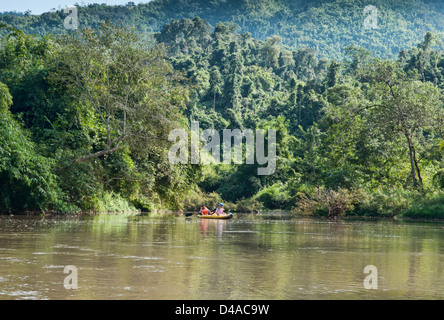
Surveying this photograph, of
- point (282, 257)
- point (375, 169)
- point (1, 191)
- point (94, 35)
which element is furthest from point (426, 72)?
point (282, 257)

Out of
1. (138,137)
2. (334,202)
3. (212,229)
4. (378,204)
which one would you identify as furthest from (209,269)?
(378,204)

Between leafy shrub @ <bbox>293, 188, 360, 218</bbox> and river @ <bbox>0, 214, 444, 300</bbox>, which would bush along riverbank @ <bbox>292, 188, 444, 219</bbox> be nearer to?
leafy shrub @ <bbox>293, 188, 360, 218</bbox>

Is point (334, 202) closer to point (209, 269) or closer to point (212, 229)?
point (212, 229)

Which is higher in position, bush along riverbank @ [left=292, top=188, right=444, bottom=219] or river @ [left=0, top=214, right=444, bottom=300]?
bush along riverbank @ [left=292, top=188, right=444, bottom=219]

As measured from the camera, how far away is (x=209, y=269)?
8.77 meters

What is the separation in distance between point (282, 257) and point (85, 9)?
169608mm

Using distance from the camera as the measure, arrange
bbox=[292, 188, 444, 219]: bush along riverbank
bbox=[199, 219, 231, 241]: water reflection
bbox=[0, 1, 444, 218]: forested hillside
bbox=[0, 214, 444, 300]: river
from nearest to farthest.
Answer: bbox=[0, 214, 444, 300]: river → bbox=[199, 219, 231, 241]: water reflection → bbox=[0, 1, 444, 218]: forested hillside → bbox=[292, 188, 444, 219]: bush along riverbank

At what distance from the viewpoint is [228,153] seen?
73500 millimetres

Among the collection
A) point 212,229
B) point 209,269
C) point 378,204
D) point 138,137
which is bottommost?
point 212,229

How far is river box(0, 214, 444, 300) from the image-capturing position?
6773 millimetres

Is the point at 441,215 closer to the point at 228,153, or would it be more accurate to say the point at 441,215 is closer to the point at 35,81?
the point at 35,81

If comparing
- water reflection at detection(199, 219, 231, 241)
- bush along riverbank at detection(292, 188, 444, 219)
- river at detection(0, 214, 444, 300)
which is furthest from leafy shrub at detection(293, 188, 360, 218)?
river at detection(0, 214, 444, 300)

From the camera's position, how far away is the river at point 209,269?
267 inches

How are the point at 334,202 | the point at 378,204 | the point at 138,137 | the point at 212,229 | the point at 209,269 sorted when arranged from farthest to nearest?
1. the point at 378,204
2. the point at 334,202
3. the point at 138,137
4. the point at 212,229
5. the point at 209,269
